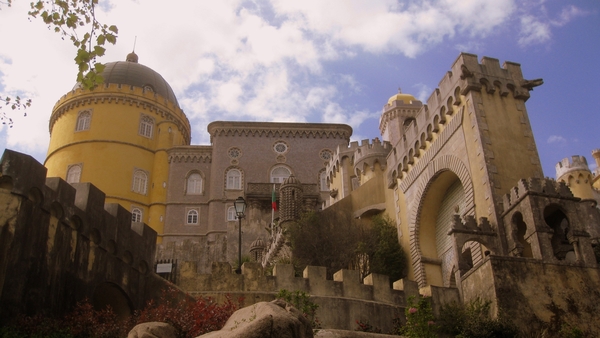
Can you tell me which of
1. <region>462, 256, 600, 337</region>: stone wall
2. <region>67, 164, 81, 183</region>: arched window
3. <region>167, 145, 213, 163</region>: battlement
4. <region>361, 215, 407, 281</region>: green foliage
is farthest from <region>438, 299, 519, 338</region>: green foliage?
<region>67, 164, 81, 183</region>: arched window

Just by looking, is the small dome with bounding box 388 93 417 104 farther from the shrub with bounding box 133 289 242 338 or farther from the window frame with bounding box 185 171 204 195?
the shrub with bounding box 133 289 242 338

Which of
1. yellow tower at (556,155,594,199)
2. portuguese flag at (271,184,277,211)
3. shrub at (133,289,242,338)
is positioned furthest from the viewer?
portuguese flag at (271,184,277,211)

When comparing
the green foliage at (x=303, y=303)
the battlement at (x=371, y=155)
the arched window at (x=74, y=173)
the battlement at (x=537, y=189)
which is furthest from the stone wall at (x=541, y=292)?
the arched window at (x=74, y=173)

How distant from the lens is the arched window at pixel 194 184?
160ft

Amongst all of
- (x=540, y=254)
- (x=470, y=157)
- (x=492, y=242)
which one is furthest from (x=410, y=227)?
(x=540, y=254)

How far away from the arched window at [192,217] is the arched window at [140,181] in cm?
395

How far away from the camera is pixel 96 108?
5003cm

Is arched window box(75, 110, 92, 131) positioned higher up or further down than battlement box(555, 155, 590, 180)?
higher up

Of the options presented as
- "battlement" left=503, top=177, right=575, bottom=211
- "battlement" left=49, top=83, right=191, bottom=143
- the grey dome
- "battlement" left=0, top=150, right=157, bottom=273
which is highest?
the grey dome

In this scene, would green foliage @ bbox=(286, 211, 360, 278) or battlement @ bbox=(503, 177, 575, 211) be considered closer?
battlement @ bbox=(503, 177, 575, 211)

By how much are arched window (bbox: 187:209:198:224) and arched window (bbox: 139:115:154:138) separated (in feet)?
24.5

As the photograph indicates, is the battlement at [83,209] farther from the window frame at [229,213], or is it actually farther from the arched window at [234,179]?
the arched window at [234,179]

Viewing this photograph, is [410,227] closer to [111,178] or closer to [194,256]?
[194,256]

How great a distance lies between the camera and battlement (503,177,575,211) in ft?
59.1
